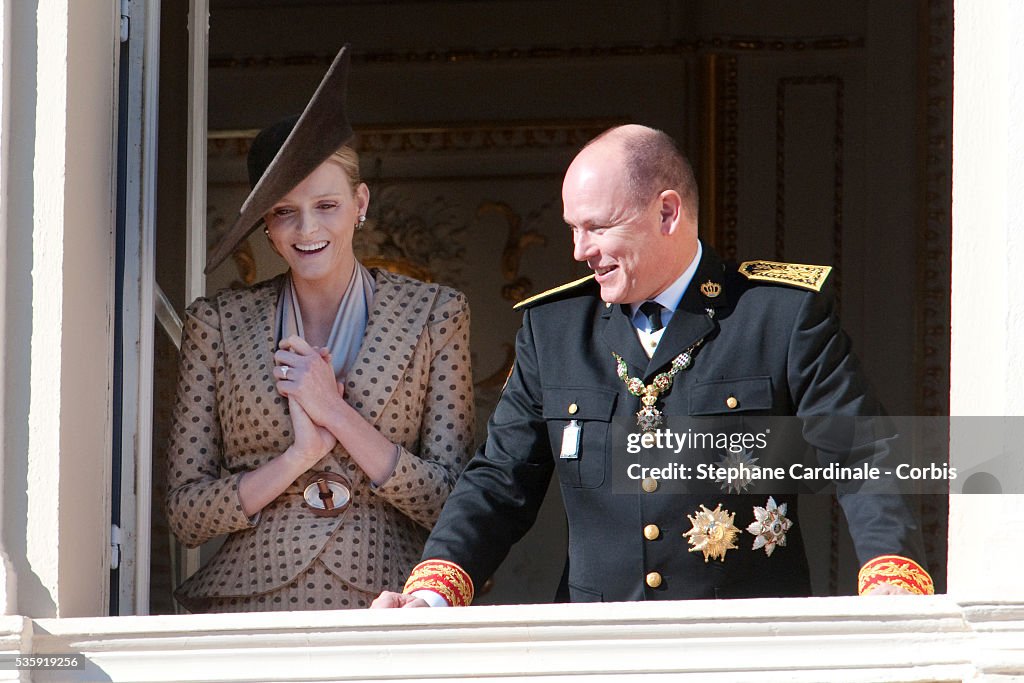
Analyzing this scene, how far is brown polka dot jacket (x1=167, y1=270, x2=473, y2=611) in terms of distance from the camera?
3750 millimetres

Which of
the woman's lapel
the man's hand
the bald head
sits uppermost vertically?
the bald head

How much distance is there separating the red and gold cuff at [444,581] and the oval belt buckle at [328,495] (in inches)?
13.9

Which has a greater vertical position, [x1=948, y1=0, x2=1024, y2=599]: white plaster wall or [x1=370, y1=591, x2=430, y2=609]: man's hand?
[x1=948, y1=0, x2=1024, y2=599]: white plaster wall

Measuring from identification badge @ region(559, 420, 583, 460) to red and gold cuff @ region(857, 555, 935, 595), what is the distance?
0.58 meters

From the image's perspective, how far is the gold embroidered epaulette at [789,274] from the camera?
353 cm

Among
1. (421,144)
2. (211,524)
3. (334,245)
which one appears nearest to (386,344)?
(334,245)

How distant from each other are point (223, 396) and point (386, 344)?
342 mm

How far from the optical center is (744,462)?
347 cm

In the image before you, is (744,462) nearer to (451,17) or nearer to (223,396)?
(223,396)

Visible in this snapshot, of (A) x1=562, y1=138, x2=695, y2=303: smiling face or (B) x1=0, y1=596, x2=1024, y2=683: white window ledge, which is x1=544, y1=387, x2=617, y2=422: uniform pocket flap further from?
(B) x1=0, y1=596, x2=1024, y2=683: white window ledge

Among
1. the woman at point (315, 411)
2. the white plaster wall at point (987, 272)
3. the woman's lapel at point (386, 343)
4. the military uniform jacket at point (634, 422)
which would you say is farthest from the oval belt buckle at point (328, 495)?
the white plaster wall at point (987, 272)

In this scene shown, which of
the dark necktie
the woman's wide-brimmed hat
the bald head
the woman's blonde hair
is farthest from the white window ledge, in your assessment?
the woman's blonde hair

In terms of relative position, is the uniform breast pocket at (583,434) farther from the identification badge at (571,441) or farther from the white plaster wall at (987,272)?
the white plaster wall at (987,272)

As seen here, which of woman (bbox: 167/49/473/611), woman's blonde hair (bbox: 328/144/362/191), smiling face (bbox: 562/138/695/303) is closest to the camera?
smiling face (bbox: 562/138/695/303)
